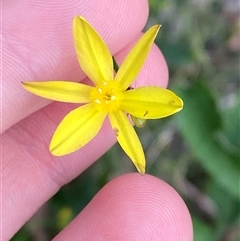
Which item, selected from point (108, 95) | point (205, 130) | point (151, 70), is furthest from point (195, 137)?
point (108, 95)

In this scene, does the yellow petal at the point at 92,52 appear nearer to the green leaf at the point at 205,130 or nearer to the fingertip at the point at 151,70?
the fingertip at the point at 151,70

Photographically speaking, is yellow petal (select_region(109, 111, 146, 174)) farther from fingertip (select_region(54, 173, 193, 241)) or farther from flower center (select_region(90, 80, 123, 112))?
fingertip (select_region(54, 173, 193, 241))

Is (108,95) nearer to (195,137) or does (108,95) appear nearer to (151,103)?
(151,103)

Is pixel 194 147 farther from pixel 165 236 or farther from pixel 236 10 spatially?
pixel 236 10

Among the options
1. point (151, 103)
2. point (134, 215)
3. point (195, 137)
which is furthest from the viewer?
point (195, 137)

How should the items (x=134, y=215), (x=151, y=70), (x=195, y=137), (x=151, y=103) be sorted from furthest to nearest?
(x=195, y=137) < (x=151, y=70) < (x=134, y=215) < (x=151, y=103)

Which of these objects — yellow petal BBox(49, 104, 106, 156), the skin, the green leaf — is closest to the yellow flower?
yellow petal BBox(49, 104, 106, 156)

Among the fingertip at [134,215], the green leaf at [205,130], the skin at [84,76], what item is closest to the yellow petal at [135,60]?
the skin at [84,76]
